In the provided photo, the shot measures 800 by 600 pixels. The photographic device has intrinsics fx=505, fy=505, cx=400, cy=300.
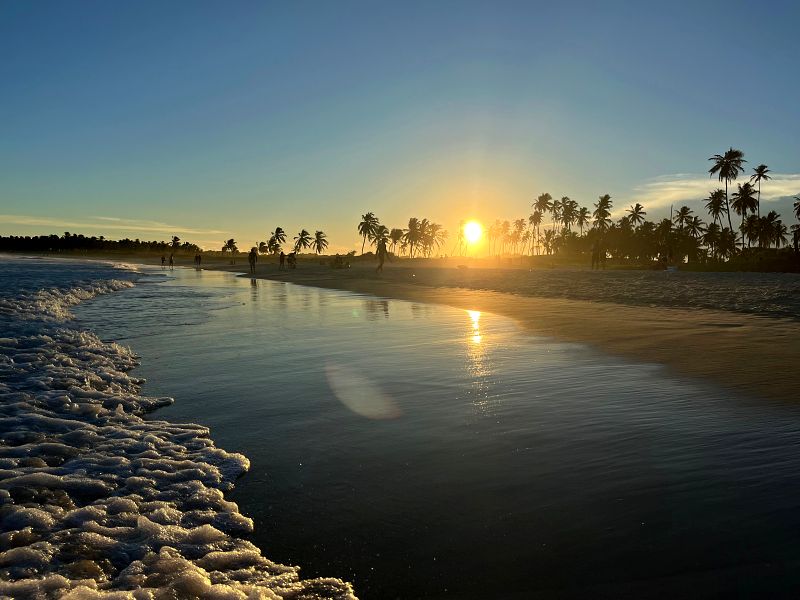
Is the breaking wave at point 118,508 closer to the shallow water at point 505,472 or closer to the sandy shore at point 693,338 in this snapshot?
the shallow water at point 505,472

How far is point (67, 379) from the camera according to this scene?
291 inches

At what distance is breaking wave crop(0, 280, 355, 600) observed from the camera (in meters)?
2.83

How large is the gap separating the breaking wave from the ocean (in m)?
0.02

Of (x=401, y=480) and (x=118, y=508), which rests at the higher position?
(x=401, y=480)

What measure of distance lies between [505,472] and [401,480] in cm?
87

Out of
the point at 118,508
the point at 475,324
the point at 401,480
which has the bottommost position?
the point at 118,508

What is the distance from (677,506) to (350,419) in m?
3.32

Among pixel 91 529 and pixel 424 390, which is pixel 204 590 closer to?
pixel 91 529

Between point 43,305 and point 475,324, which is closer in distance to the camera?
point 475,324

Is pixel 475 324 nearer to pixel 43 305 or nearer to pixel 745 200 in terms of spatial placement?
pixel 43 305

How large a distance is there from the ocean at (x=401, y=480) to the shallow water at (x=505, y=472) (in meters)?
0.02

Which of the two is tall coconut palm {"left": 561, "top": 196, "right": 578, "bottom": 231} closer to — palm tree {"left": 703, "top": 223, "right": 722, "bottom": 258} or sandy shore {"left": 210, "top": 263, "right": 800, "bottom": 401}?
palm tree {"left": 703, "top": 223, "right": 722, "bottom": 258}

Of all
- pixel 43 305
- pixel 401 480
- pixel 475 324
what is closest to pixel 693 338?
pixel 475 324

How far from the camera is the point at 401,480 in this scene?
4.05m
